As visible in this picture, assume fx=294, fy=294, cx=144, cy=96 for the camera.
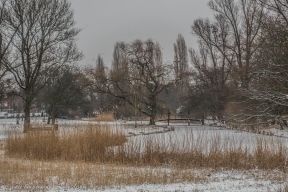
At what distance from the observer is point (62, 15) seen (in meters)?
16.1

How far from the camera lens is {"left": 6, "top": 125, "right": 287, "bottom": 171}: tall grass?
6.85 m

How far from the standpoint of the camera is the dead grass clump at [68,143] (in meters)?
7.78

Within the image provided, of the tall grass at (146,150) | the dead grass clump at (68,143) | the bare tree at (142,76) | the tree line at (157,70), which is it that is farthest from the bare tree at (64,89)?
the tall grass at (146,150)

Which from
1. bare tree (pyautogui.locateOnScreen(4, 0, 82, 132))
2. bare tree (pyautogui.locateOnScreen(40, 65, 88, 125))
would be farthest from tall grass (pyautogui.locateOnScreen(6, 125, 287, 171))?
bare tree (pyautogui.locateOnScreen(40, 65, 88, 125))

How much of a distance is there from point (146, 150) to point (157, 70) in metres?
14.2

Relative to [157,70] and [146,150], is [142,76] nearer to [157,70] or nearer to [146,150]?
[157,70]

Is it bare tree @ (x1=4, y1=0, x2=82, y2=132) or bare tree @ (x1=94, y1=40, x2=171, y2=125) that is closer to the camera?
bare tree @ (x1=4, y1=0, x2=82, y2=132)

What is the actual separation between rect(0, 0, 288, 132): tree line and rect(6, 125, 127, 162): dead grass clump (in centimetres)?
71

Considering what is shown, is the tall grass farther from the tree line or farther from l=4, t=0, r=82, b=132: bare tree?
l=4, t=0, r=82, b=132: bare tree

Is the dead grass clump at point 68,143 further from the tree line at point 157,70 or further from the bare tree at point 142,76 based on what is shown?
the bare tree at point 142,76

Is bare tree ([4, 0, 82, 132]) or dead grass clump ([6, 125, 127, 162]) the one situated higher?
bare tree ([4, 0, 82, 132])

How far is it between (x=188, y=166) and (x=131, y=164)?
1.40m

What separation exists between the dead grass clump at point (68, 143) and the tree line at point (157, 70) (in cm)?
71

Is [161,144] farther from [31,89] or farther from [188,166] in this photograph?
[31,89]
